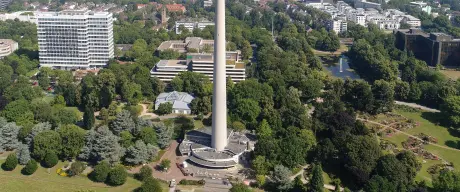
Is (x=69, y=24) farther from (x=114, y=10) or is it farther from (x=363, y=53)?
(x=114, y=10)

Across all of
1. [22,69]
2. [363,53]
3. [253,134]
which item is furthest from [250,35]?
[253,134]

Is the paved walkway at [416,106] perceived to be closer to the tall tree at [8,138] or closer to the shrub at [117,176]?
the shrub at [117,176]

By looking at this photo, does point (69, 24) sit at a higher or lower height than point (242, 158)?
higher

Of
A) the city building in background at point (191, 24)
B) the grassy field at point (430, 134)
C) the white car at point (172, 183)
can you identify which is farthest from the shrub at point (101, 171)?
the city building in background at point (191, 24)

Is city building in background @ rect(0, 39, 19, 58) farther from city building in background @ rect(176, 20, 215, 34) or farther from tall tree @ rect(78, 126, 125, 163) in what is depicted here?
tall tree @ rect(78, 126, 125, 163)

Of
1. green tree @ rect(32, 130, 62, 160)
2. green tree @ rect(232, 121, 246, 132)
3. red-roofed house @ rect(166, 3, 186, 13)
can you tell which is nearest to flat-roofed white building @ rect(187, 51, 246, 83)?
green tree @ rect(232, 121, 246, 132)

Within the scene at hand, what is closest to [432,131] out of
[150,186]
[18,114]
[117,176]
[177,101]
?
[177,101]

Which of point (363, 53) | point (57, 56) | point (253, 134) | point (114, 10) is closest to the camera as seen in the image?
point (253, 134)
